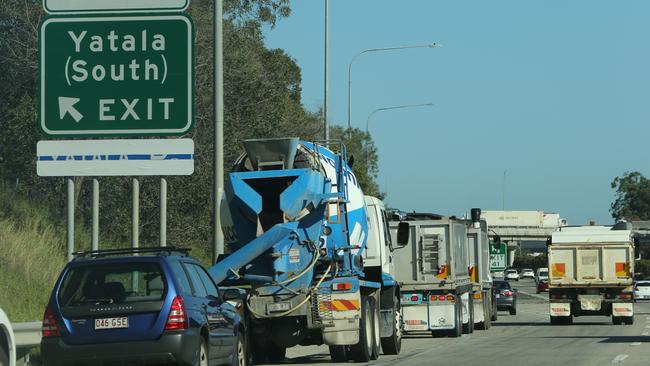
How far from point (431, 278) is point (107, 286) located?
64.6 feet

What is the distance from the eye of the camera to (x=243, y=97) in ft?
143

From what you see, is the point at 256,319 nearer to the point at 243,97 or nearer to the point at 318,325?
the point at 318,325

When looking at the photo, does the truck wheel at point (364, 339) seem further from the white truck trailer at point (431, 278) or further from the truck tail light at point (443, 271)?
the truck tail light at point (443, 271)

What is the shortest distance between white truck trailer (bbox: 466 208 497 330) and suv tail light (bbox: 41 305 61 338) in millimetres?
24444

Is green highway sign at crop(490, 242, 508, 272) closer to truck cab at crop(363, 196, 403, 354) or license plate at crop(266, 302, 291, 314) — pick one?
truck cab at crop(363, 196, 403, 354)

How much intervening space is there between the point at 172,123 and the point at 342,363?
233 inches

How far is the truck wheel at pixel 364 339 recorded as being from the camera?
2239 centimetres

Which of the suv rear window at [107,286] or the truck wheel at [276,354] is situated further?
the truck wheel at [276,354]

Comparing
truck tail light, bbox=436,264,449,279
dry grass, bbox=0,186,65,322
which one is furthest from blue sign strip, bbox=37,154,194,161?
truck tail light, bbox=436,264,449,279

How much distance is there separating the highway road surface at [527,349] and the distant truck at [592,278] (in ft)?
5.37

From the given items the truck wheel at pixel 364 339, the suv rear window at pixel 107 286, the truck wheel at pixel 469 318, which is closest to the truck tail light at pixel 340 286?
the truck wheel at pixel 364 339

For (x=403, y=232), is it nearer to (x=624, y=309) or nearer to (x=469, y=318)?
(x=469, y=318)

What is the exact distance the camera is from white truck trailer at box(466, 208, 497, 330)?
128ft

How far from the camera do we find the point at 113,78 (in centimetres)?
1873
